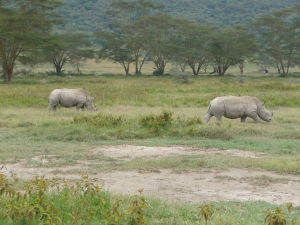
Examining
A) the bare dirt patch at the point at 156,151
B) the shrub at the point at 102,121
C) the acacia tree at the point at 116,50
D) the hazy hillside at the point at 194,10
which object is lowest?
the bare dirt patch at the point at 156,151

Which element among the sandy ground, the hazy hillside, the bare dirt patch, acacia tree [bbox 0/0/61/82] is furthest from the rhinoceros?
the hazy hillside

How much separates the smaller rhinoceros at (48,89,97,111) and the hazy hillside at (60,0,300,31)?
A: 76.6 m

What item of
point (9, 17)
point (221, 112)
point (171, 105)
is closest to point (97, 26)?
point (9, 17)

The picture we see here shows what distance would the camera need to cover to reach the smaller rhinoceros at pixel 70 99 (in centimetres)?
1883

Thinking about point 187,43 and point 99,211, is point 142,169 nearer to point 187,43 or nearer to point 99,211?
point 99,211

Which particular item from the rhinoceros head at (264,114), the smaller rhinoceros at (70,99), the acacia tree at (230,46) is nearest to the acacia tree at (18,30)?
the smaller rhinoceros at (70,99)

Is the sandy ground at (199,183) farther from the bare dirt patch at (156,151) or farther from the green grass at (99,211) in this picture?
the bare dirt patch at (156,151)

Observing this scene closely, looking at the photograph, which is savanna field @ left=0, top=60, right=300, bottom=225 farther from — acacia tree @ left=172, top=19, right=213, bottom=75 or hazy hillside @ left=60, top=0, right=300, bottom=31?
hazy hillside @ left=60, top=0, right=300, bottom=31

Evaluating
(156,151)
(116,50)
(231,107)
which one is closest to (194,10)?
(116,50)

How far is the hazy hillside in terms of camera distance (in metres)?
99.9

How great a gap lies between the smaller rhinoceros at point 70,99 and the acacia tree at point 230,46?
33537 millimetres

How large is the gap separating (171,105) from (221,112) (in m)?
6.49

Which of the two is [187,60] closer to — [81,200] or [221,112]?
[221,112]

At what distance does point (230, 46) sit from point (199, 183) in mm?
44549
